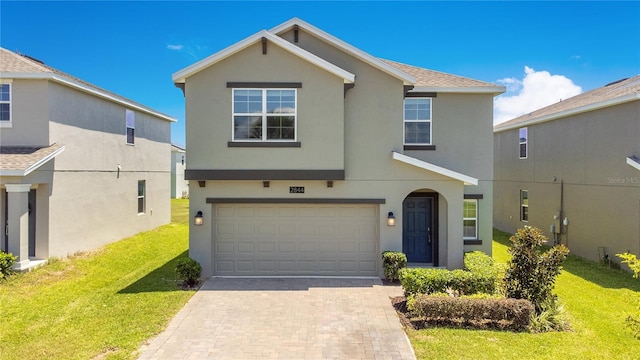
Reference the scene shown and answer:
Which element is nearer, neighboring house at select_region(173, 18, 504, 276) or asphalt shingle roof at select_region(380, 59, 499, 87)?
neighboring house at select_region(173, 18, 504, 276)

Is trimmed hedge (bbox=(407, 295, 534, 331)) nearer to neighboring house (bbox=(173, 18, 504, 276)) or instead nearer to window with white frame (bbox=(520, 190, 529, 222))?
neighboring house (bbox=(173, 18, 504, 276))

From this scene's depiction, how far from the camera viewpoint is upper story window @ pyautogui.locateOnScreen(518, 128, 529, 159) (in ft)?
63.3

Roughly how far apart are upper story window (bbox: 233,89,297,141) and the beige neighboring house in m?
6.81

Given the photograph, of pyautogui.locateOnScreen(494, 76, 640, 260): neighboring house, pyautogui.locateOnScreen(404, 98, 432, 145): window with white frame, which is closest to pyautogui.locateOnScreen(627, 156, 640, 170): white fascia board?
pyautogui.locateOnScreen(494, 76, 640, 260): neighboring house

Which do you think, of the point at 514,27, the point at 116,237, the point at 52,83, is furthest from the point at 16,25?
the point at 514,27

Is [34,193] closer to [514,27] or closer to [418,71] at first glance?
[418,71]

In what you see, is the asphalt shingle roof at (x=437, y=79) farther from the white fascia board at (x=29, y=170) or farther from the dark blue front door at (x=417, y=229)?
the white fascia board at (x=29, y=170)

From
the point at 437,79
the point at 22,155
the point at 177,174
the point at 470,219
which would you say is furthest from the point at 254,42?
the point at 177,174

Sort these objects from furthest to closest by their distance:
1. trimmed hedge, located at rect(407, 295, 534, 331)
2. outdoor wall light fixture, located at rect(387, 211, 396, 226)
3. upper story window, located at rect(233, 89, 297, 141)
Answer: outdoor wall light fixture, located at rect(387, 211, 396, 226) → upper story window, located at rect(233, 89, 297, 141) → trimmed hedge, located at rect(407, 295, 534, 331)

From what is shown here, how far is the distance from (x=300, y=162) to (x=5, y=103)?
10.7m

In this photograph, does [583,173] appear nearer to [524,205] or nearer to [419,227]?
[524,205]

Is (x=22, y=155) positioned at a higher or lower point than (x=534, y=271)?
higher

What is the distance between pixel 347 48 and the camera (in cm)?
1162

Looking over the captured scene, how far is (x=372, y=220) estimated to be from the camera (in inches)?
453
